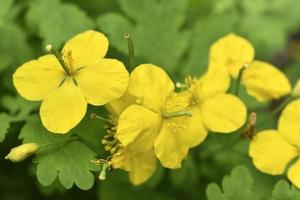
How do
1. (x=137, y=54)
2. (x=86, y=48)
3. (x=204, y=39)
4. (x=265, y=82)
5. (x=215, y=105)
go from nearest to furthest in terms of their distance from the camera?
(x=86, y=48), (x=215, y=105), (x=265, y=82), (x=137, y=54), (x=204, y=39)

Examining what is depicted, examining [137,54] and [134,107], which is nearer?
[134,107]

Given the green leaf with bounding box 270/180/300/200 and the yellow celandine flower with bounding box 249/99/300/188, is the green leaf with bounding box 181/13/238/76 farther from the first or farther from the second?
the green leaf with bounding box 270/180/300/200

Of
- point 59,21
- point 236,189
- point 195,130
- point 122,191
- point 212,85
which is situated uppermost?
point 59,21

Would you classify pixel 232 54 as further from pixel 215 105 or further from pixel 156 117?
pixel 156 117

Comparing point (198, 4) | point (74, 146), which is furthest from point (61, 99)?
point (198, 4)

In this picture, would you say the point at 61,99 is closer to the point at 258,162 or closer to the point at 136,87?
the point at 136,87

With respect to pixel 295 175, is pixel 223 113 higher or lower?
higher

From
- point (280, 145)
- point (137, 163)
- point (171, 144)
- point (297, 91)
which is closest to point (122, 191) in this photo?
point (137, 163)

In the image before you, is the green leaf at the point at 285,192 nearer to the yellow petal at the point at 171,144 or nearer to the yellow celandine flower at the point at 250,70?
the yellow petal at the point at 171,144
